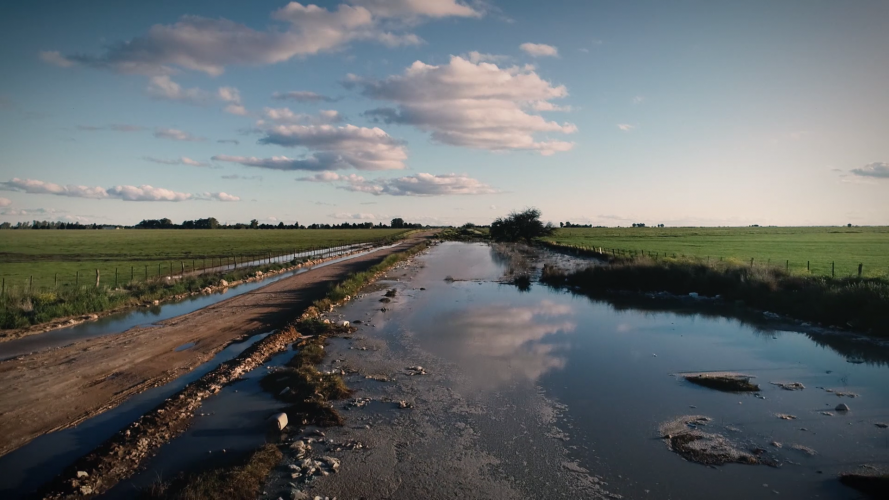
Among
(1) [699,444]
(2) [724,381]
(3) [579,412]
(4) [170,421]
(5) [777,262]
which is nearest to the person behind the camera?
(1) [699,444]

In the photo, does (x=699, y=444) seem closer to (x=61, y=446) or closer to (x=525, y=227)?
(x=61, y=446)

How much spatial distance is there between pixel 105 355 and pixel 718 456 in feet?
55.8

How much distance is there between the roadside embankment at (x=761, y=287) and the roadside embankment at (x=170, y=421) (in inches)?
760

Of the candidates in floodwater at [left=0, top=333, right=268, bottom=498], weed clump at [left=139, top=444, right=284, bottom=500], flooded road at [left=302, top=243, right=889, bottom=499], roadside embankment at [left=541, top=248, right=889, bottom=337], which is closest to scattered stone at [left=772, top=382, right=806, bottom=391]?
flooded road at [left=302, top=243, right=889, bottom=499]

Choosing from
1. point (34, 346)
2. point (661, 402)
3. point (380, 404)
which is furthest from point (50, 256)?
point (661, 402)

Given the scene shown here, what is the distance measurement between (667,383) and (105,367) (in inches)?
619

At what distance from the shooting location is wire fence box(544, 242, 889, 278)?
89.1ft

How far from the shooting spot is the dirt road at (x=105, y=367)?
10664mm

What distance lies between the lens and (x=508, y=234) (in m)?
103

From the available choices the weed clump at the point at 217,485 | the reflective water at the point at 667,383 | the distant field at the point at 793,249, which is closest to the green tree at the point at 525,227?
the distant field at the point at 793,249

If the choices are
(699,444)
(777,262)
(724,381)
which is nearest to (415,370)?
(699,444)

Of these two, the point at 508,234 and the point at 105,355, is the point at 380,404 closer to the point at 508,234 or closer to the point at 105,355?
the point at 105,355

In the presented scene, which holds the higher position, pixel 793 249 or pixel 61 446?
pixel 793 249

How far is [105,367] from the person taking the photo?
14250mm
